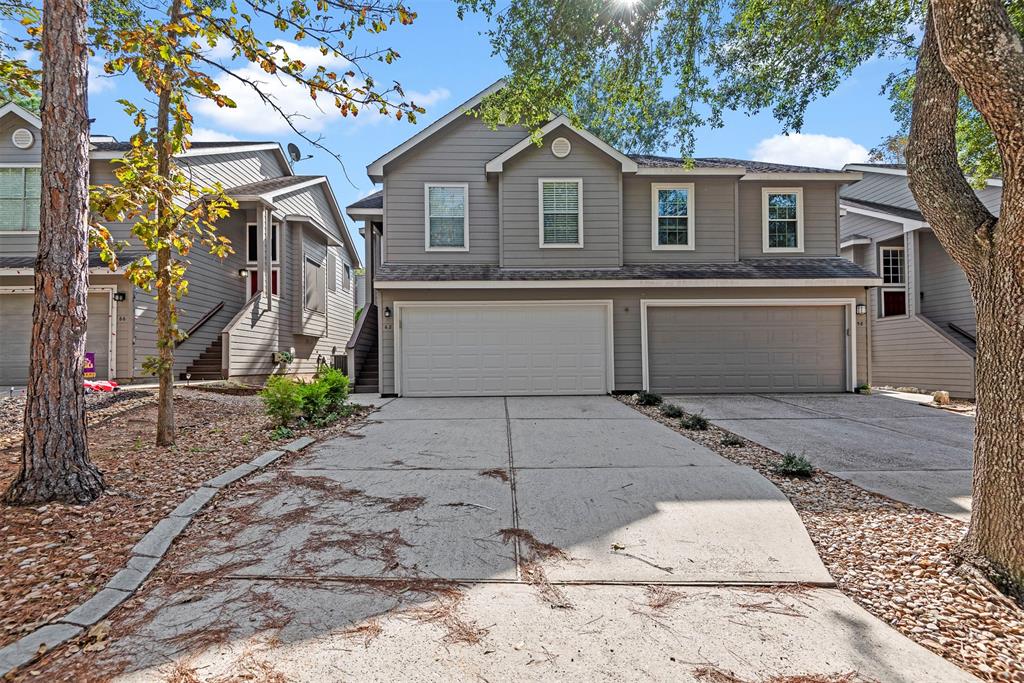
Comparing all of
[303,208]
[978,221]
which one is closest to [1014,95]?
[978,221]

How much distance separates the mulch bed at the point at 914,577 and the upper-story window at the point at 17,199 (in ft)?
51.5

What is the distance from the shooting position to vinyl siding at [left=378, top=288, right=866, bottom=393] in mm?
10477

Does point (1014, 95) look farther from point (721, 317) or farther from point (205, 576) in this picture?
point (721, 317)

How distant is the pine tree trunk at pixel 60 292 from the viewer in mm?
3629

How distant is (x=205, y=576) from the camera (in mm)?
2896

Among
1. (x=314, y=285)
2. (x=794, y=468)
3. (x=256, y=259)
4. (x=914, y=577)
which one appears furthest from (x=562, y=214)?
(x=914, y=577)

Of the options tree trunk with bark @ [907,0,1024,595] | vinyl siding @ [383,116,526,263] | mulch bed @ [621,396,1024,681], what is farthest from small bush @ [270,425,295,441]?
tree trunk with bark @ [907,0,1024,595]

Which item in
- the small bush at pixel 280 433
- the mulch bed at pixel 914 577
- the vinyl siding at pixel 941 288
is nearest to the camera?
the mulch bed at pixel 914 577

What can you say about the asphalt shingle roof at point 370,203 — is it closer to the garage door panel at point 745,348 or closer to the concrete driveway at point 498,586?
the garage door panel at point 745,348

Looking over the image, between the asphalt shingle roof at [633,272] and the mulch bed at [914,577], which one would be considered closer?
the mulch bed at [914,577]

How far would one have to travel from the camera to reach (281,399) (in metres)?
6.27

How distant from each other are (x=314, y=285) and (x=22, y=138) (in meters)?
7.05

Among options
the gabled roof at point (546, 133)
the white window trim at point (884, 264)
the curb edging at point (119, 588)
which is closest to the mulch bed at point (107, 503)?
the curb edging at point (119, 588)

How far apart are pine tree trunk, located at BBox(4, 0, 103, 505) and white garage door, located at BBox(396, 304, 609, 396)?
674cm
